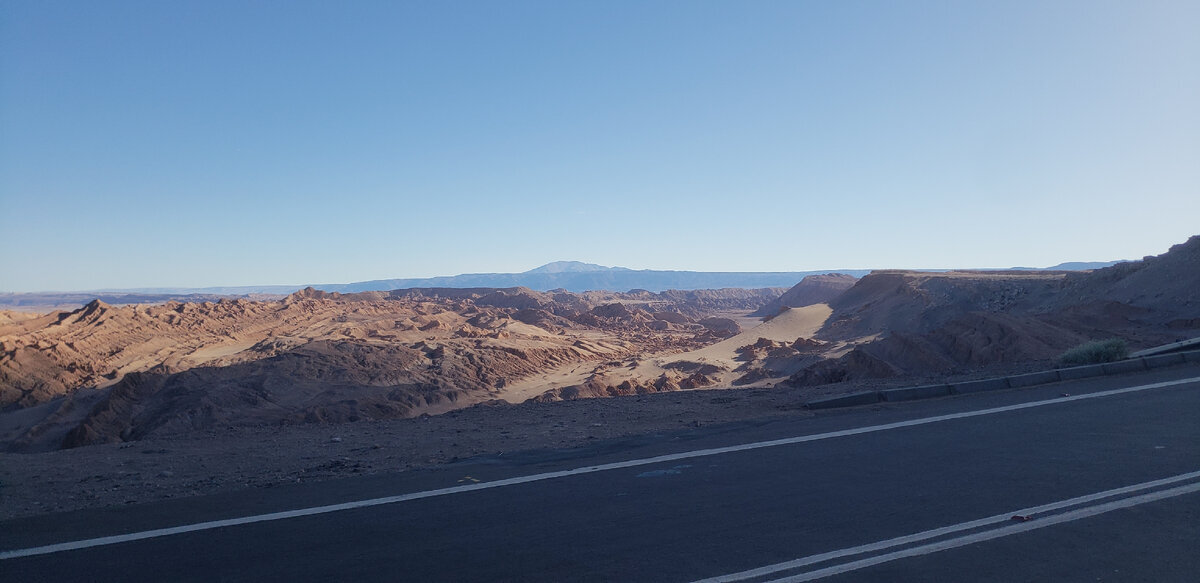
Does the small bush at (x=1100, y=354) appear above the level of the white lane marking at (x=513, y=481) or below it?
above

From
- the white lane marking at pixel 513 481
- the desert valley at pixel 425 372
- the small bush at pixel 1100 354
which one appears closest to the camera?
the white lane marking at pixel 513 481

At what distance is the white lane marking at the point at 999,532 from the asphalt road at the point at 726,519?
20mm

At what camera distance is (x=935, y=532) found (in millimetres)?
5223

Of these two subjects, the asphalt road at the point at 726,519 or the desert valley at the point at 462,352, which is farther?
the desert valley at the point at 462,352

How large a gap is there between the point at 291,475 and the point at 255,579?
309cm

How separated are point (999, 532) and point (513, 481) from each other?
13.5 ft

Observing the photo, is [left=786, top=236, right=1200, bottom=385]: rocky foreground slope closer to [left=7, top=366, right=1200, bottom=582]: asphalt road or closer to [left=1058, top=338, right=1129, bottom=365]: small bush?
[left=1058, top=338, right=1129, bottom=365]: small bush

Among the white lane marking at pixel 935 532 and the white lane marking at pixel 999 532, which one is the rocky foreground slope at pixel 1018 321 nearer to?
the white lane marking at pixel 935 532

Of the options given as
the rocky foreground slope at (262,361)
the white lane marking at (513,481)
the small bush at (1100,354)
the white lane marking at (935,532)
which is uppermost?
the small bush at (1100,354)

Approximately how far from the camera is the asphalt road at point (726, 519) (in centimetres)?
475

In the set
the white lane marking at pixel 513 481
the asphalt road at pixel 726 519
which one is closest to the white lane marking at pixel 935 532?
the asphalt road at pixel 726 519

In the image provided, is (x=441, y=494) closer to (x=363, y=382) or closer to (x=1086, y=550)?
(x=1086, y=550)

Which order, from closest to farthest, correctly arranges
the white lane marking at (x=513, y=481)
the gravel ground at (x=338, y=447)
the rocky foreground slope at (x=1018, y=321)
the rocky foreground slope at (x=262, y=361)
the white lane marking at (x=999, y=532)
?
the white lane marking at (x=999, y=532) < the white lane marking at (x=513, y=481) < the gravel ground at (x=338, y=447) < the rocky foreground slope at (x=262, y=361) < the rocky foreground slope at (x=1018, y=321)

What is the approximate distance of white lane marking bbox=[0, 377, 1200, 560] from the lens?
18.2 feet
